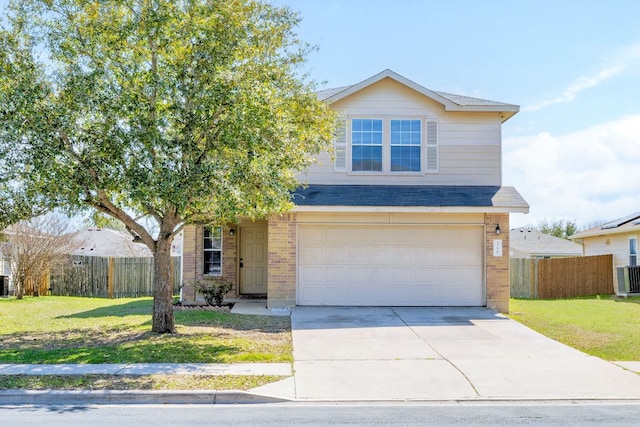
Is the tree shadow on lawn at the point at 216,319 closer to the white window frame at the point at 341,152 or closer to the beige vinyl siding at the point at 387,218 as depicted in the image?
the beige vinyl siding at the point at 387,218

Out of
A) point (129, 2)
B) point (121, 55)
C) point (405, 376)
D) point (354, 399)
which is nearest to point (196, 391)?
point (354, 399)

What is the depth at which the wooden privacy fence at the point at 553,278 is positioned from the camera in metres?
22.1

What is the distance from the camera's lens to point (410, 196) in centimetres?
1570

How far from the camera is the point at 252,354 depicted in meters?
9.77

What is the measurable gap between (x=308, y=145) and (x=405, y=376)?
5.33 m

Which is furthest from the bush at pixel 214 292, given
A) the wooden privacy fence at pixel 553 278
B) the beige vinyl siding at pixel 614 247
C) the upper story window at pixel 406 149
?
the beige vinyl siding at pixel 614 247

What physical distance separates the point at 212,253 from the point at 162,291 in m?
6.43

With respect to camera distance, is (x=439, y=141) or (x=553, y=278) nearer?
(x=439, y=141)

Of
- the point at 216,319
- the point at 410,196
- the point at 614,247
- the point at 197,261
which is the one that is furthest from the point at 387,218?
the point at 614,247

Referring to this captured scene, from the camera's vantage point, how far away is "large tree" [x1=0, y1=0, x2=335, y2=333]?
947 centimetres

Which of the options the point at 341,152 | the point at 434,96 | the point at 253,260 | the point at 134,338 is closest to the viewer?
the point at 134,338

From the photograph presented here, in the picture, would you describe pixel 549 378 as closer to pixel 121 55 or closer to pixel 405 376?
pixel 405 376

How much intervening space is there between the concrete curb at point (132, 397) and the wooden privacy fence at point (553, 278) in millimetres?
16700

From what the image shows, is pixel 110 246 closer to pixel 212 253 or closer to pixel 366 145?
pixel 212 253
